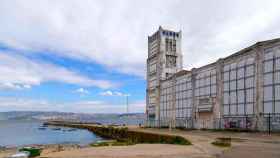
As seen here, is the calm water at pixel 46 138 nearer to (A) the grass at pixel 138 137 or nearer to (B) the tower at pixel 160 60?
(A) the grass at pixel 138 137

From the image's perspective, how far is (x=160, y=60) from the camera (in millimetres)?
90125

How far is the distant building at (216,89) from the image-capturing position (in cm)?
4584

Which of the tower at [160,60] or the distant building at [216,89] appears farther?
the tower at [160,60]

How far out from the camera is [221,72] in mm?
57719

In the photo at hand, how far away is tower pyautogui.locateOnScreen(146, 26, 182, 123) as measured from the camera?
89.9 metres

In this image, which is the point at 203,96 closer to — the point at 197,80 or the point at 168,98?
the point at 197,80

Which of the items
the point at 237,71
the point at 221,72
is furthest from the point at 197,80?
the point at 237,71

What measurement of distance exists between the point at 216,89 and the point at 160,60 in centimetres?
3245

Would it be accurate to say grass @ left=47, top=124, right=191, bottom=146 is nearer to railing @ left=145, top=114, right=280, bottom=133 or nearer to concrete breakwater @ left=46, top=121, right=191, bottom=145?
concrete breakwater @ left=46, top=121, right=191, bottom=145

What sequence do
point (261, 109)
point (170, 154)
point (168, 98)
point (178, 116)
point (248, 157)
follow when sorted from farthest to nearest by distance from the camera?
point (168, 98) → point (178, 116) → point (261, 109) → point (170, 154) → point (248, 157)

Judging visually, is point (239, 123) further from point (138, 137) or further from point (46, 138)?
point (46, 138)

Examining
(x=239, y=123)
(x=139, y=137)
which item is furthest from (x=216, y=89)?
(x=139, y=137)

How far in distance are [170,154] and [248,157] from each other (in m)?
5.32

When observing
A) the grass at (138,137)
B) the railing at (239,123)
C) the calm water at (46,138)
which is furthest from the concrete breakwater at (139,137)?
the railing at (239,123)
